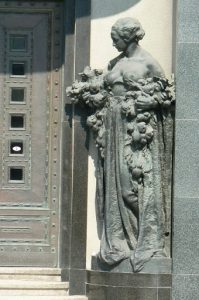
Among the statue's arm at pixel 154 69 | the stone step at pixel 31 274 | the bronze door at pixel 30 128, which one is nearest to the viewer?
the statue's arm at pixel 154 69

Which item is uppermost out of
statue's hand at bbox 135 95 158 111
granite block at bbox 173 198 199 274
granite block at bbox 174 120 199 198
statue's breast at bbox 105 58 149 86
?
statue's breast at bbox 105 58 149 86

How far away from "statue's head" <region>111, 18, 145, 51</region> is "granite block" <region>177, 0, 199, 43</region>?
48 centimetres

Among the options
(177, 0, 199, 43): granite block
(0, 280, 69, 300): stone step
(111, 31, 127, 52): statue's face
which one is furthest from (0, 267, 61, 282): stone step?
(177, 0, 199, 43): granite block

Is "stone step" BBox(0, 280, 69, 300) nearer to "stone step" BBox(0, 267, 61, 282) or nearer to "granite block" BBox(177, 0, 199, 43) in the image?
"stone step" BBox(0, 267, 61, 282)

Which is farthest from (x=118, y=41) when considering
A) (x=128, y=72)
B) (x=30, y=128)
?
(x=30, y=128)

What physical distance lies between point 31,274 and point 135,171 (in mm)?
→ 1842

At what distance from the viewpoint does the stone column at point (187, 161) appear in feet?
48.9

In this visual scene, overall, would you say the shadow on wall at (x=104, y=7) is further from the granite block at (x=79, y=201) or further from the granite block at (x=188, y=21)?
the granite block at (x=79, y=201)

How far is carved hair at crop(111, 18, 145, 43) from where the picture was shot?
49.6ft

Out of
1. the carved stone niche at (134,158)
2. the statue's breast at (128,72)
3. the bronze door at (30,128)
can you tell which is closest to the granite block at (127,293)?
the carved stone niche at (134,158)

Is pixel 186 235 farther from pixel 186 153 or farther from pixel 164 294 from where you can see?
pixel 186 153

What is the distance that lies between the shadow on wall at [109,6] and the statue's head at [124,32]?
41cm

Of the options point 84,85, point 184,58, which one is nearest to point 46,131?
point 84,85

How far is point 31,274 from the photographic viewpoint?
15.8 m
